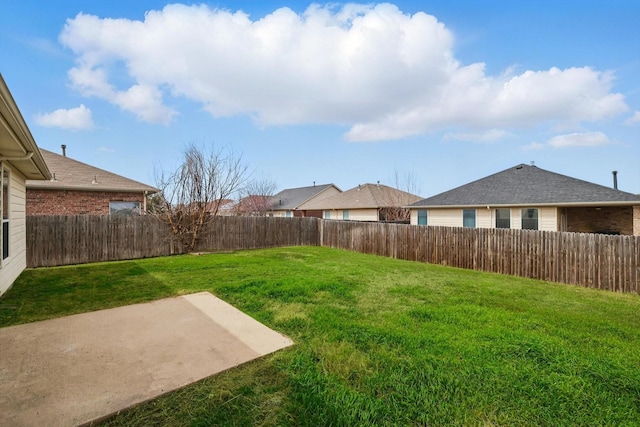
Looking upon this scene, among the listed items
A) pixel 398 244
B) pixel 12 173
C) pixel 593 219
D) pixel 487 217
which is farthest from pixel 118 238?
pixel 593 219

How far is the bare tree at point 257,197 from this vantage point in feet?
107

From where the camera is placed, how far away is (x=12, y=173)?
625cm

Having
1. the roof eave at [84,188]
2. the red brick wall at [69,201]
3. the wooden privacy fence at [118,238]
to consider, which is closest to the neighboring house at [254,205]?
the wooden privacy fence at [118,238]

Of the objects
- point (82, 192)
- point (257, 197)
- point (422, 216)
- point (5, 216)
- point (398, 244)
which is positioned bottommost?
point (398, 244)

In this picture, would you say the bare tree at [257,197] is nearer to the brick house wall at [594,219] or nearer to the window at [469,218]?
the window at [469,218]

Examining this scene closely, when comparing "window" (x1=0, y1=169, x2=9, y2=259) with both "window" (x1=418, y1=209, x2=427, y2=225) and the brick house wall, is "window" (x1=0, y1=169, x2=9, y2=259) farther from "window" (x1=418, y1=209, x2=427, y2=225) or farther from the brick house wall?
the brick house wall

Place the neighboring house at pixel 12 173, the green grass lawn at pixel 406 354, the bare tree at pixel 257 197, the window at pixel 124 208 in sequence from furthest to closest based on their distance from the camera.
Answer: the bare tree at pixel 257 197 → the window at pixel 124 208 → the neighboring house at pixel 12 173 → the green grass lawn at pixel 406 354

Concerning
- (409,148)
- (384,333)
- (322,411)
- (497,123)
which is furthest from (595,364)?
(409,148)

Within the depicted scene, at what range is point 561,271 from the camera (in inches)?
293

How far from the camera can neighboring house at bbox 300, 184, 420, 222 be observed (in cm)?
2511

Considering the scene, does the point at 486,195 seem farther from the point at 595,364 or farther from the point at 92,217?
the point at 92,217

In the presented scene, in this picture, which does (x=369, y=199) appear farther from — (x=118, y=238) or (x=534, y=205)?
(x=118, y=238)

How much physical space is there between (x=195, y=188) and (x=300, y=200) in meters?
21.4

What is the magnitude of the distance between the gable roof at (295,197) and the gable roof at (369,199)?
320 cm
